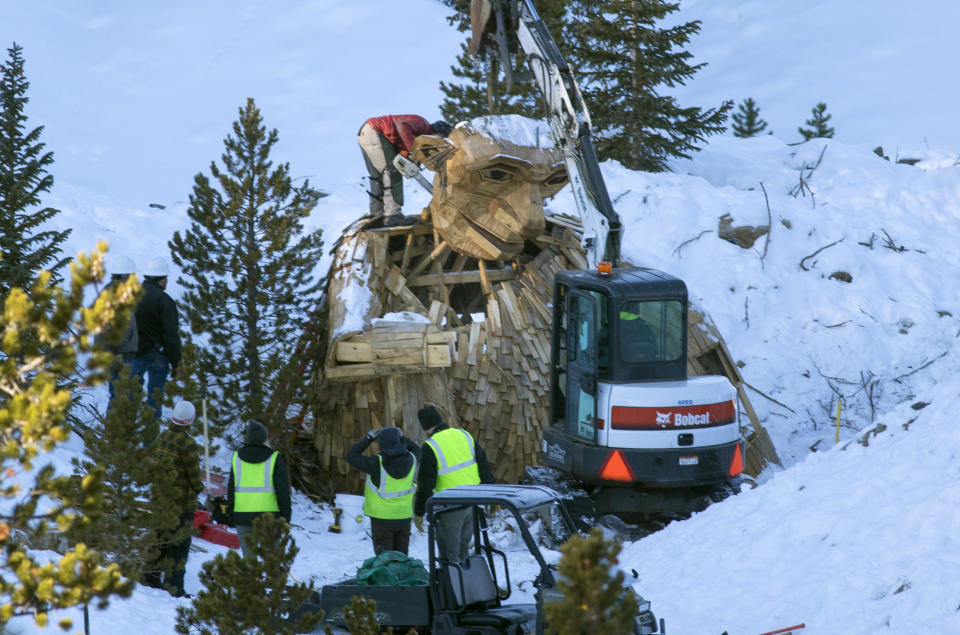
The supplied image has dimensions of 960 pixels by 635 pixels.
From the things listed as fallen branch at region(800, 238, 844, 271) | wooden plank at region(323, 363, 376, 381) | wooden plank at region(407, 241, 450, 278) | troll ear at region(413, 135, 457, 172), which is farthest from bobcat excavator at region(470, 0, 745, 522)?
fallen branch at region(800, 238, 844, 271)

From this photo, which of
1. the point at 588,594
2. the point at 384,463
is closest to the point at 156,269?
the point at 384,463

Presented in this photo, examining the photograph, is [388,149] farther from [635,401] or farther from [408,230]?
[635,401]

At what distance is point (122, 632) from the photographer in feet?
20.9

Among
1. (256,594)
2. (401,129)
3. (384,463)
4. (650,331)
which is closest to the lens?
(256,594)

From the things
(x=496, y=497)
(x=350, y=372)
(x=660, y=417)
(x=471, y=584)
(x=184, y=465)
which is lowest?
(x=471, y=584)

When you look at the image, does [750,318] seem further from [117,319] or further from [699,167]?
[117,319]

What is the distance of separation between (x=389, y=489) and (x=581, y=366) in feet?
10.3

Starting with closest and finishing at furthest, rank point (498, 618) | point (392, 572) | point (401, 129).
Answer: point (498, 618)
point (392, 572)
point (401, 129)

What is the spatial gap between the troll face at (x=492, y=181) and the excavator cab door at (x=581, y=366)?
175cm

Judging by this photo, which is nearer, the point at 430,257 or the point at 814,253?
the point at 430,257

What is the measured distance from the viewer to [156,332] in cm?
991

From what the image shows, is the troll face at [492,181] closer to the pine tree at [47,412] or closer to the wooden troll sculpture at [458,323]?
the wooden troll sculpture at [458,323]

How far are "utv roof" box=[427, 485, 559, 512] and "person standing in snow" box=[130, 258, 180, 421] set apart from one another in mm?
4343

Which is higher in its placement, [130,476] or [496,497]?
[130,476]
